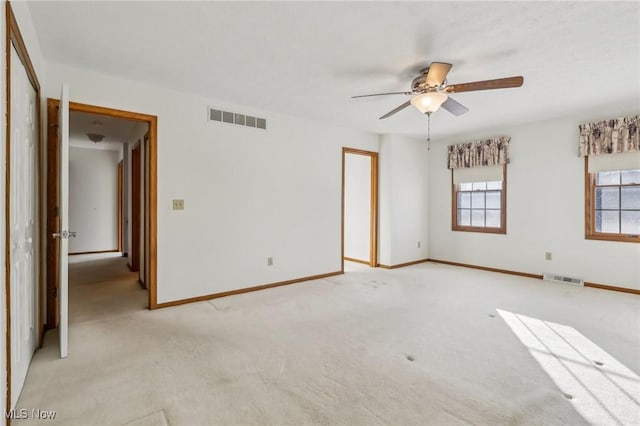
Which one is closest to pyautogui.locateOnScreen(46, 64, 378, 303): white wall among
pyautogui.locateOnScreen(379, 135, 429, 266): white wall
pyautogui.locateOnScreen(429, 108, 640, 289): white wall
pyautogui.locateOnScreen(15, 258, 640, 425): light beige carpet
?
pyautogui.locateOnScreen(15, 258, 640, 425): light beige carpet

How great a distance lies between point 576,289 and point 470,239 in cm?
173

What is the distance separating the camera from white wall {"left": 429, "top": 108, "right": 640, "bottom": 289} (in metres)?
4.24

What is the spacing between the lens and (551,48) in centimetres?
254

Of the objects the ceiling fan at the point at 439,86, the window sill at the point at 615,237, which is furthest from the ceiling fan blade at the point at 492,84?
the window sill at the point at 615,237

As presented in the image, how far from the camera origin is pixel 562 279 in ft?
15.2

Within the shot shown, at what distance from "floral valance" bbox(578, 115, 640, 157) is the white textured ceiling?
48 cm

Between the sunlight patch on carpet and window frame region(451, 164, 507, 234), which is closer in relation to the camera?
the sunlight patch on carpet

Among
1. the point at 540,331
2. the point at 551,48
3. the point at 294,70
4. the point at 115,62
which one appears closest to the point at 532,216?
the point at 540,331

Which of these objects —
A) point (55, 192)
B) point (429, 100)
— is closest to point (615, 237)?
point (429, 100)

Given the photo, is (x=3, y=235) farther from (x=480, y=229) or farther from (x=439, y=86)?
(x=480, y=229)

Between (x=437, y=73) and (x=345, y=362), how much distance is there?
94.3 inches

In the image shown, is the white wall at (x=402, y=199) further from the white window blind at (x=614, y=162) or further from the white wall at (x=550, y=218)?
the white window blind at (x=614, y=162)

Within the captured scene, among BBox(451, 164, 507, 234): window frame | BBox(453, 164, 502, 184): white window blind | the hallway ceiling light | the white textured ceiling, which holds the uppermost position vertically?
the hallway ceiling light

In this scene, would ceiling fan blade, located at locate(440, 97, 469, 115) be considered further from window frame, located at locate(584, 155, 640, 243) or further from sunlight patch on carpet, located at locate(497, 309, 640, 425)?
window frame, located at locate(584, 155, 640, 243)
